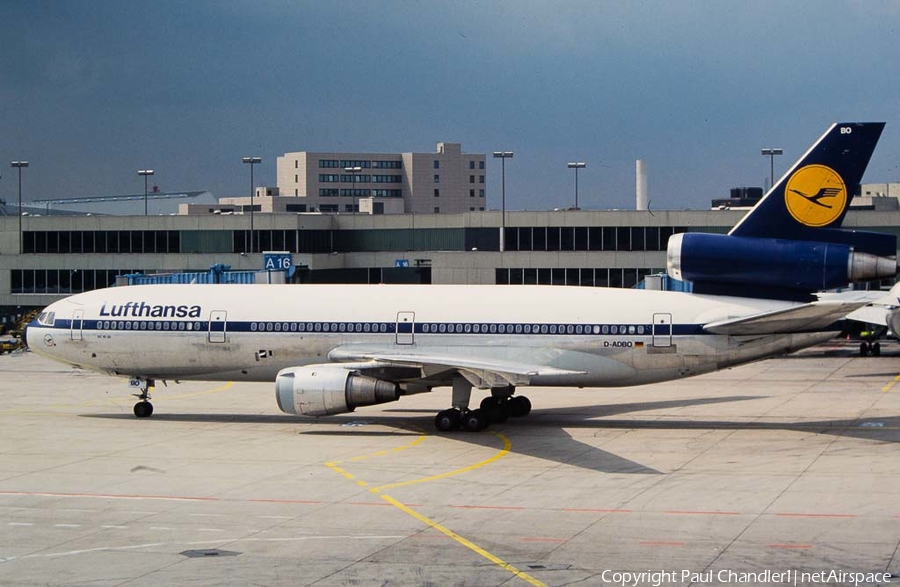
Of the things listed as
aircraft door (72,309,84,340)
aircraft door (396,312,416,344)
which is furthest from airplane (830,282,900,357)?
aircraft door (72,309,84,340)

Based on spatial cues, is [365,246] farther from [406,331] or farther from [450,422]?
[450,422]

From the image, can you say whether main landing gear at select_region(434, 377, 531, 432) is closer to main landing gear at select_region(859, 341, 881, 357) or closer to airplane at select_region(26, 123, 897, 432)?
airplane at select_region(26, 123, 897, 432)

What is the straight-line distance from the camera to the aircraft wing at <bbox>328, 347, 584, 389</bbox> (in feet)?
114

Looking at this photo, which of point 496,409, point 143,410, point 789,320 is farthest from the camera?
point 143,410

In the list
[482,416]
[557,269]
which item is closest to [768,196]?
[482,416]

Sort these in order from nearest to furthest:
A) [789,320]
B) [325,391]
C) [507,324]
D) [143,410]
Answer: [325,391]
[789,320]
[507,324]
[143,410]

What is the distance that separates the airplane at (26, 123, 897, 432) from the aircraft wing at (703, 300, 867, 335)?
65 mm

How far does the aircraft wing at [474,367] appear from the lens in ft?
114

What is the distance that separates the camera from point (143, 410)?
42.3 meters

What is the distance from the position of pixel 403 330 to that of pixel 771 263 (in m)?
12.7

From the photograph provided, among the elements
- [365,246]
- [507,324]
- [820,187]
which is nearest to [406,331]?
[507,324]

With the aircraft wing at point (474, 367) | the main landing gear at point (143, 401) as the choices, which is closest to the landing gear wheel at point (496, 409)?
the aircraft wing at point (474, 367)

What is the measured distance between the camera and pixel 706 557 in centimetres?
2180

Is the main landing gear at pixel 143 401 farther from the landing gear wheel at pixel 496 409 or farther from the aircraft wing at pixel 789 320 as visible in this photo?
the aircraft wing at pixel 789 320
